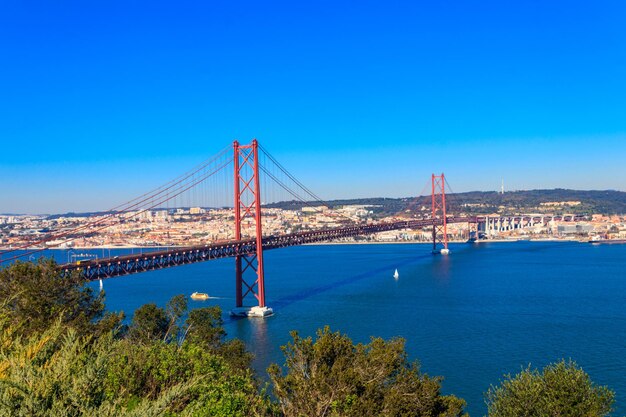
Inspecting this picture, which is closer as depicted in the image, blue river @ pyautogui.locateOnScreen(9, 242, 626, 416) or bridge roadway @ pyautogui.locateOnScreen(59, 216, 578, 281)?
blue river @ pyautogui.locateOnScreen(9, 242, 626, 416)

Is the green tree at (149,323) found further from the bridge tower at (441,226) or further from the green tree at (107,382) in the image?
the bridge tower at (441,226)

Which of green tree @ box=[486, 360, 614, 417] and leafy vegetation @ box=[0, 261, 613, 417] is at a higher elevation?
leafy vegetation @ box=[0, 261, 613, 417]

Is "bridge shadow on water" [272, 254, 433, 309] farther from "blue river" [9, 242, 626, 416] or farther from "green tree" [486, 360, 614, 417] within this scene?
"green tree" [486, 360, 614, 417]

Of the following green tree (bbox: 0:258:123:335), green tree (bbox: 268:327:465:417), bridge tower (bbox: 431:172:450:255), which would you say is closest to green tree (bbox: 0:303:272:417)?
green tree (bbox: 268:327:465:417)

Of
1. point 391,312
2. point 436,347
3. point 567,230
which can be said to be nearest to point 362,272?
point 391,312

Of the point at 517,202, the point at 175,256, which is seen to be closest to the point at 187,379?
the point at 175,256

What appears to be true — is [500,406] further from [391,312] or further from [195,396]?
[391,312]

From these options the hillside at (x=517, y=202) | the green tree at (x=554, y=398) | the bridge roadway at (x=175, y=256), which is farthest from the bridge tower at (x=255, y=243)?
the hillside at (x=517, y=202)
